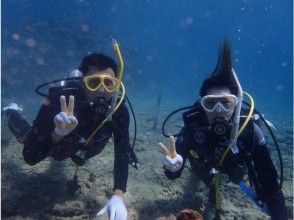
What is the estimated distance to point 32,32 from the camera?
63.5 ft

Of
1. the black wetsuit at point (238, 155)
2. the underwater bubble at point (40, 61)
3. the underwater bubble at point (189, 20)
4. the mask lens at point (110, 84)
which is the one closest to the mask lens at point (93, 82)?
the mask lens at point (110, 84)

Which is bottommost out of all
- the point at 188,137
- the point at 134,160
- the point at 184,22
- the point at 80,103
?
the point at 134,160

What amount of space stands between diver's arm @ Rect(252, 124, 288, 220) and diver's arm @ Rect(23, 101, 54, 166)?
2853 mm

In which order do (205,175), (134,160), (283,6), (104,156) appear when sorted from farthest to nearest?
1. (283,6)
2. (104,156)
3. (205,175)
4. (134,160)

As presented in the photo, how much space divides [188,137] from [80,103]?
5.73 ft

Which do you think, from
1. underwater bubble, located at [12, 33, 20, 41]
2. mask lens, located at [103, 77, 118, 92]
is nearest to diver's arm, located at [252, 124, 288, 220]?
mask lens, located at [103, 77, 118, 92]

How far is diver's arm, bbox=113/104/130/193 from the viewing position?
4.19m

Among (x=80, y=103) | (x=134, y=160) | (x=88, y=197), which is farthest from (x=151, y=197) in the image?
(x=80, y=103)

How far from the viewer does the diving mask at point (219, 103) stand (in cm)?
408

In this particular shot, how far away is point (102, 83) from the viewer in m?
4.14

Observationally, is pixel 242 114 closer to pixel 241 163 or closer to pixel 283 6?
pixel 241 163

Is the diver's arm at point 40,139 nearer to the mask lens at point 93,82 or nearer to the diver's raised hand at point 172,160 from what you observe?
the mask lens at point 93,82

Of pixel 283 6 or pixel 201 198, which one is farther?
pixel 283 6

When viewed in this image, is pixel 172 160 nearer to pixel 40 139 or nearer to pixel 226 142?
pixel 226 142
